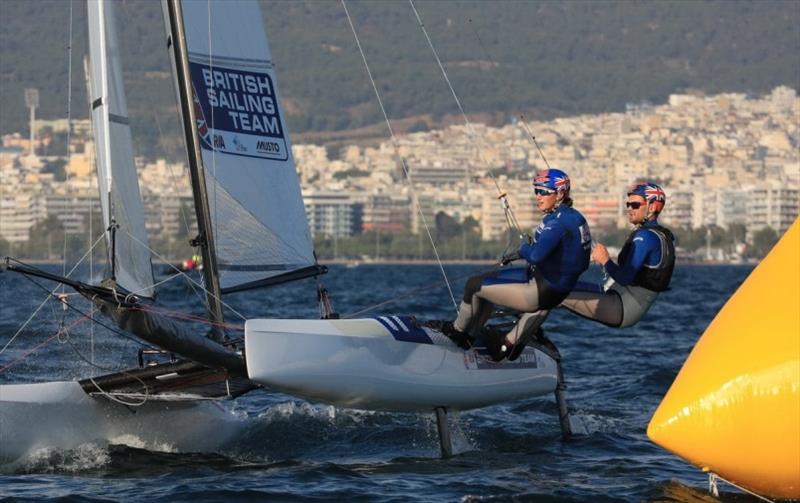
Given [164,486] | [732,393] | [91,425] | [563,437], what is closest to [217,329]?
[91,425]

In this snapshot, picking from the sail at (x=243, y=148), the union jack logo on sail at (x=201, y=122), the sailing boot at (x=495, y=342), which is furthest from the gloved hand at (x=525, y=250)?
the union jack logo on sail at (x=201, y=122)

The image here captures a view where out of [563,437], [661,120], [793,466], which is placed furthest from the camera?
[661,120]

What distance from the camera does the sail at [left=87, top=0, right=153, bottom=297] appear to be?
9.73 m

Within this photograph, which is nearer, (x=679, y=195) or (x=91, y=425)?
(x=91, y=425)

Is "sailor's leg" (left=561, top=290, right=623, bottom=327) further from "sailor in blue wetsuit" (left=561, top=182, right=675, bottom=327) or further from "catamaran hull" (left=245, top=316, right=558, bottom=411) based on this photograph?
"catamaran hull" (left=245, top=316, right=558, bottom=411)

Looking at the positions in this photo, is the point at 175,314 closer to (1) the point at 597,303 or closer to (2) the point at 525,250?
(2) the point at 525,250

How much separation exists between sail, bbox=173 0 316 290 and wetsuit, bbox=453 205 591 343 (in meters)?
1.94

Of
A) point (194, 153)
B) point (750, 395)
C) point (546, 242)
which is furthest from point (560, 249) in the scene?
point (194, 153)

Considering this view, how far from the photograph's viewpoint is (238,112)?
10422mm

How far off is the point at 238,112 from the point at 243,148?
0.22 meters

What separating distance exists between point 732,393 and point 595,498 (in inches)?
41.5

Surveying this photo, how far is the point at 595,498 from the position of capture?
782 cm

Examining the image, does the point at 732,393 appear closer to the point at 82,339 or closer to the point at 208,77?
the point at 208,77

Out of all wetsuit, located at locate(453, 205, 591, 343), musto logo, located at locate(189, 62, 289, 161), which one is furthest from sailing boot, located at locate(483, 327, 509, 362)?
musto logo, located at locate(189, 62, 289, 161)
